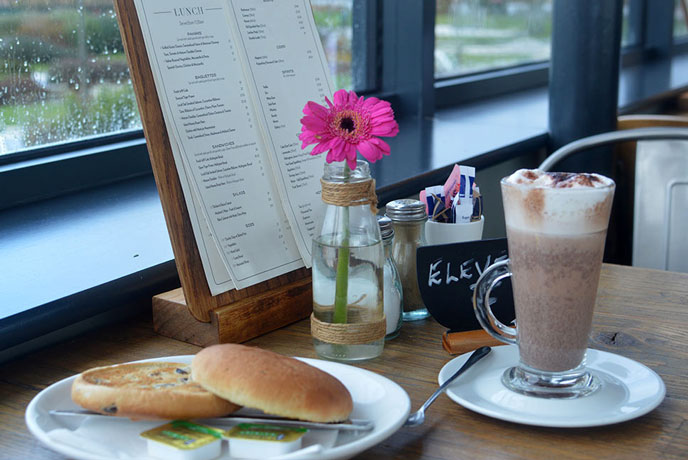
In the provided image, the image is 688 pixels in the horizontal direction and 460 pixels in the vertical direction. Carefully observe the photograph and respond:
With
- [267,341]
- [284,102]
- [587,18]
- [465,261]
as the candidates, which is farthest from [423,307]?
[587,18]

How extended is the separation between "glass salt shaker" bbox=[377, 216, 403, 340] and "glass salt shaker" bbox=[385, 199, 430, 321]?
57 millimetres

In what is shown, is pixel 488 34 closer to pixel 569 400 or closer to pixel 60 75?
pixel 60 75

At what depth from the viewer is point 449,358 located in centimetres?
90

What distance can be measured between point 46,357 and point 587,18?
173cm

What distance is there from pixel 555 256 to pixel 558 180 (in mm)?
71

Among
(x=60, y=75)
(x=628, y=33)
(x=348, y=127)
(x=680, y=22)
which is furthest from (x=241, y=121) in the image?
(x=680, y=22)

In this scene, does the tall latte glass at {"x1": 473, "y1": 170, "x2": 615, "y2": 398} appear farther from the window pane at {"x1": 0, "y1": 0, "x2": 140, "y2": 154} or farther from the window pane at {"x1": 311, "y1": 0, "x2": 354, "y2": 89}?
the window pane at {"x1": 311, "y1": 0, "x2": 354, "y2": 89}

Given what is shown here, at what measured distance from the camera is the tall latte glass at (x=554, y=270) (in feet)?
2.37

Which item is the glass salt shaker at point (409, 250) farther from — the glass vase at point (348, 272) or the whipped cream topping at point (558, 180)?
the whipped cream topping at point (558, 180)

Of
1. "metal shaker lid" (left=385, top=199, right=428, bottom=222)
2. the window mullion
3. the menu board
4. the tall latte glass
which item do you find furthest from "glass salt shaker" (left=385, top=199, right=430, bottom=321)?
the window mullion

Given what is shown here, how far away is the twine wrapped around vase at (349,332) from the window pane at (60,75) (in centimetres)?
84

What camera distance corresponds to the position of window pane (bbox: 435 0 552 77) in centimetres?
292

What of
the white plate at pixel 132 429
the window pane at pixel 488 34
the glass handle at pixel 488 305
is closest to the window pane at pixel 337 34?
the window pane at pixel 488 34

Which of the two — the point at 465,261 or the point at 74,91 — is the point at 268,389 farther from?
the point at 74,91
